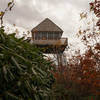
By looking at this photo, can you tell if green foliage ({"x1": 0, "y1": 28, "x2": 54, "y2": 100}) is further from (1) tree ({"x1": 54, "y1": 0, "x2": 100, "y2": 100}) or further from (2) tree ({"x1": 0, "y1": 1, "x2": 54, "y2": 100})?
(1) tree ({"x1": 54, "y1": 0, "x2": 100, "y2": 100})

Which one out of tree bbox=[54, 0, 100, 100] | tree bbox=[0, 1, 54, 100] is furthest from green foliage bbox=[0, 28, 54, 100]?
tree bbox=[54, 0, 100, 100]

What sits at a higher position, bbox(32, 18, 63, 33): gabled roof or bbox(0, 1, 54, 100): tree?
bbox(32, 18, 63, 33): gabled roof

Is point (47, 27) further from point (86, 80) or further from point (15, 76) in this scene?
point (15, 76)

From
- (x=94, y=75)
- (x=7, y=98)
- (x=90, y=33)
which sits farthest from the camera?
(x=90, y=33)

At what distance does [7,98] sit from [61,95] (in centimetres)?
551

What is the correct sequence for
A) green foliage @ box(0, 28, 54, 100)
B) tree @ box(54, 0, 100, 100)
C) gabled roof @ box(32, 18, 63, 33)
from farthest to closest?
gabled roof @ box(32, 18, 63, 33) < tree @ box(54, 0, 100, 100) < green foliage @ box(0, 28, 54, 100)

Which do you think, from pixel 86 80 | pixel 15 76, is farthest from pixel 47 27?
pixel 15 76

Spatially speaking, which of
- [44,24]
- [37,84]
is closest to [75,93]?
[37,84]

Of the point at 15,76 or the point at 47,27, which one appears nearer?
the point at 15,76

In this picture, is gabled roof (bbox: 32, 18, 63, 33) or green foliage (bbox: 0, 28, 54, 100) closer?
green foliage (bbox: 0, 28, 54, 100)

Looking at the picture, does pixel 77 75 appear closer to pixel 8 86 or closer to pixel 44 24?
pixel 8 86

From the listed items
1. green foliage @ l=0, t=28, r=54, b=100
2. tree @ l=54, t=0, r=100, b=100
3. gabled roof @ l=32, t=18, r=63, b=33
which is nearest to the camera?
green foliage @ l=0, t=28, r=54, b=100

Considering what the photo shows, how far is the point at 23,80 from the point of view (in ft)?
6.80

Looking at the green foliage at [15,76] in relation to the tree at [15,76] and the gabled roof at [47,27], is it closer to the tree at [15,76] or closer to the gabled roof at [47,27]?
the tree at [15,76]
